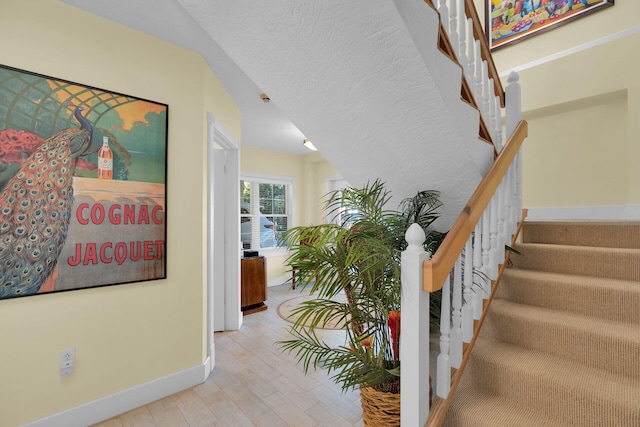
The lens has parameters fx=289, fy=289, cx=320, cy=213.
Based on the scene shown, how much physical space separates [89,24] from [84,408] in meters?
2.29

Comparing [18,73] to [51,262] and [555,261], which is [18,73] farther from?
[555,261]

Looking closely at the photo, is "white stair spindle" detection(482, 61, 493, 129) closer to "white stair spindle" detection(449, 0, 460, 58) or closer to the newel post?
"white stair spindle" detection(449, 0, 460, 58)

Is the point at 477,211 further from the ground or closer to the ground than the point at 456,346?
further from the ground

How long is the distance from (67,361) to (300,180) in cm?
452

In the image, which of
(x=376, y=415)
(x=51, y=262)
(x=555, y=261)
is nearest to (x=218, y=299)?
(x=51, y=262)

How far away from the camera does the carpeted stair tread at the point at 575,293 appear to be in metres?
1.41

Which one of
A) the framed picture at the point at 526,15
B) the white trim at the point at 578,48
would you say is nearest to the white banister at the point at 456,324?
the white trim at the point at 578,48

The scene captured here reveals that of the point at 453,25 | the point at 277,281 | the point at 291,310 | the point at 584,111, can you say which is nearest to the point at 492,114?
the point at 453,25

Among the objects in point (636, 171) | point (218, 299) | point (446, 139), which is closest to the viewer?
point (446, 139)

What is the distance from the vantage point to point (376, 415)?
4.41ft

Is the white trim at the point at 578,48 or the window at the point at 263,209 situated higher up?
the white trim at the point at 578,48

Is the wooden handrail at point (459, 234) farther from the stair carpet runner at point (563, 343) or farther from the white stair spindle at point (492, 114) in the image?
the stair carpet runner at point (563, 343)

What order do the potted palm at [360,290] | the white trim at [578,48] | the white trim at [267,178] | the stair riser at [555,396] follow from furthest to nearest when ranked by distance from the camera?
1. the white trim at [267,178]
2. the white trim at [578,48]
3. the potted palm at [360,290]
4. the stair riser at [555,396]

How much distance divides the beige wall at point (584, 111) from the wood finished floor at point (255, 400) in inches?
102
